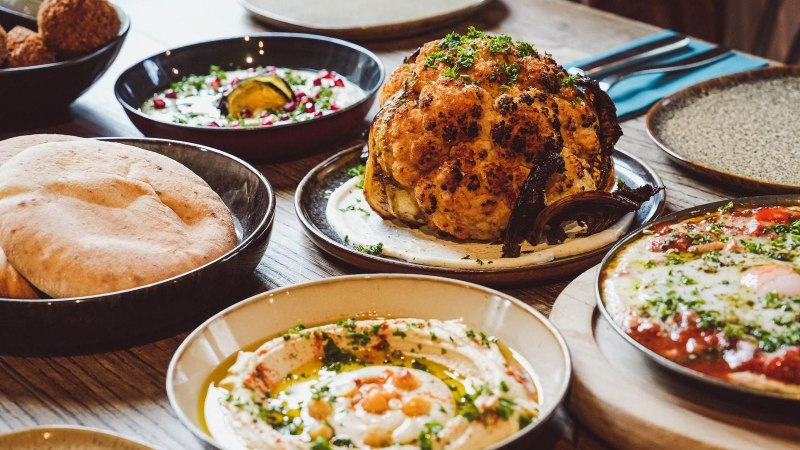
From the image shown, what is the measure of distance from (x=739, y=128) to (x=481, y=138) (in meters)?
0.96

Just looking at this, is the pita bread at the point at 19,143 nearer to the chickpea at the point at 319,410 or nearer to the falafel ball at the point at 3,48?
the falafel ball at the point at 3,48

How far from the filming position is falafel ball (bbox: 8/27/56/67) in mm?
2947

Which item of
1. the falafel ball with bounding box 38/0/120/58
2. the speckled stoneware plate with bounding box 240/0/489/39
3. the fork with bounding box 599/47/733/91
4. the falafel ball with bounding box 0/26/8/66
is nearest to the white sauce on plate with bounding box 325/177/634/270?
the fork with bounding box 599/47/733/91

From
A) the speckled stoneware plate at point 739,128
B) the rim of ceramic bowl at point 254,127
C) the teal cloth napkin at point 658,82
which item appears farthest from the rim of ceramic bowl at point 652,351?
the rim of ceramic bowl at point 254,127

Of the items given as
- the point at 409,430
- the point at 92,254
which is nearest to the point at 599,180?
the point at 409,430

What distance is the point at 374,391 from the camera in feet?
4.91

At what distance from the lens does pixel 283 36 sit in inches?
134

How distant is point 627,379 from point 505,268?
1.42ft

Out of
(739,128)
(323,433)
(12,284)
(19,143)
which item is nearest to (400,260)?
(323,433)

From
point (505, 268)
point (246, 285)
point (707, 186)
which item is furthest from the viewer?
point (707, 186)

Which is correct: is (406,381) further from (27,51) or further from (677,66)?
(677,66)

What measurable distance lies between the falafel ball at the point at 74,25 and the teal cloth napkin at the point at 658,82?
1.59 meters

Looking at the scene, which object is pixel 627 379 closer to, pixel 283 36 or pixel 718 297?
pixel 718 297

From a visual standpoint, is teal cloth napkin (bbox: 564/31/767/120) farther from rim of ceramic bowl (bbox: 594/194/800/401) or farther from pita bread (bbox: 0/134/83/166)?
pita bread (bbox: 0/134/83/166)
